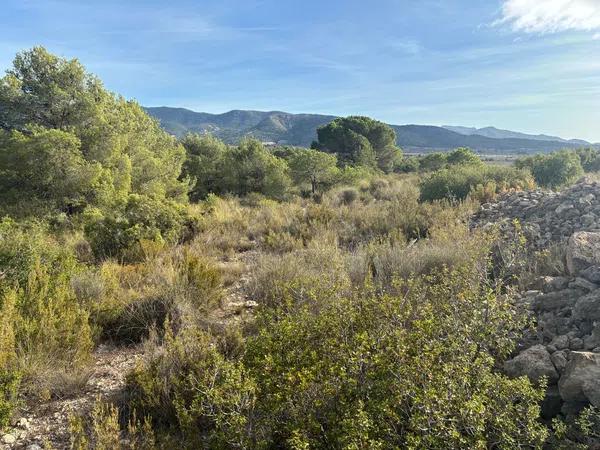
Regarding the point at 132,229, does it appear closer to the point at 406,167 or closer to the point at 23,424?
the point at 23,424

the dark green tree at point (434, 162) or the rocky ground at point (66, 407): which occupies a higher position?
the dark green tree at point (434, 162)

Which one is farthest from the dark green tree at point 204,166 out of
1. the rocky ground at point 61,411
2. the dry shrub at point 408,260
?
the rocky ground at point 61,411

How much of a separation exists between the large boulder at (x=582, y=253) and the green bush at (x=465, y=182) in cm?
661

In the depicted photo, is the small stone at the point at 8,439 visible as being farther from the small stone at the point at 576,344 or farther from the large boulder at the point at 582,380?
the small stone at the point at 576,344

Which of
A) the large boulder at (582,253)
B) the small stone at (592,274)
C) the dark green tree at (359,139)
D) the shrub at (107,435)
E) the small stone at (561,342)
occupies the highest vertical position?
the dark green tree at (359,139)

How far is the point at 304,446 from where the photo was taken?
1829 millimetres

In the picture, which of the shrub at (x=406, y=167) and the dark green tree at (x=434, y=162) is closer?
the dark green tree at (x=434, y=162)

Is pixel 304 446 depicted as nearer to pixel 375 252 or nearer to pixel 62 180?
pixel 375 252

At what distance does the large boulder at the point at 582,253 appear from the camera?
3807mm

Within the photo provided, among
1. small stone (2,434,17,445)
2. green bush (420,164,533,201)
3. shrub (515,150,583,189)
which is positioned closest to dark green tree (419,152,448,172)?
shrub (515,150,583,189)

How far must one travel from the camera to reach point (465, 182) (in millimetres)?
11578

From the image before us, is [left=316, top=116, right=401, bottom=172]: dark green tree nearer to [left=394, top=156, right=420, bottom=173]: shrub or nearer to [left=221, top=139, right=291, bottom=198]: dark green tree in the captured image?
[left=394, top=156, right=420, bottom=173]: shrub

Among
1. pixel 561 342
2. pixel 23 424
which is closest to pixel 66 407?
pixel 23 424

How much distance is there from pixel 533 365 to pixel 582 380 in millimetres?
333
